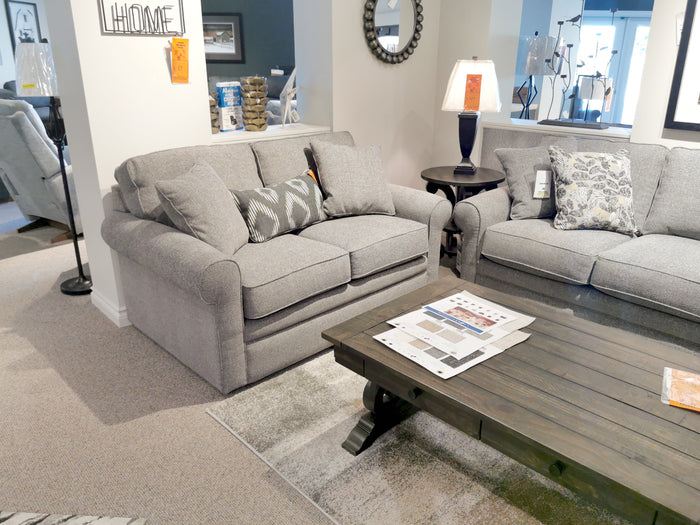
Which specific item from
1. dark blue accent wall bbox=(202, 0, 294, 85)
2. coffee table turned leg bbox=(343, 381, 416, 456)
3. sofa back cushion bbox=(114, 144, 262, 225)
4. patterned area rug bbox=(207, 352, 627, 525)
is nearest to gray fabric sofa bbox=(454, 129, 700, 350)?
patterned area rug bbox=(207, 352, 627, 525)

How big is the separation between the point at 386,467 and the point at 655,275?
151 cm

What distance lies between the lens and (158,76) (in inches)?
111

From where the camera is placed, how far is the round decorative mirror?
3734mm

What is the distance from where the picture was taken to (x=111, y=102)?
2.69 metres

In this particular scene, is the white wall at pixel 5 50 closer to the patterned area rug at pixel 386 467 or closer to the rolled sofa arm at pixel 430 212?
the rolled sofa arm at pixel 430 212

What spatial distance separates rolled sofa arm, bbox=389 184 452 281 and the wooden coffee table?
40.5 inches

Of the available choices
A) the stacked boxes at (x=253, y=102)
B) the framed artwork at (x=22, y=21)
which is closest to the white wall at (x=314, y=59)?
the stacked boxes at (x=253, y=102)

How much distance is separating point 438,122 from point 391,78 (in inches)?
24.1

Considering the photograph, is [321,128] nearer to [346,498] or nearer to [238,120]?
[238,120]

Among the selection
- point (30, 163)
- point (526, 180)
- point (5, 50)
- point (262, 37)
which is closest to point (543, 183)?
point (526, 180)

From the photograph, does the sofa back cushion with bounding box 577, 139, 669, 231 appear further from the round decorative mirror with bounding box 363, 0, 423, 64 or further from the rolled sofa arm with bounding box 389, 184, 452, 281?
the round decorative mirror with bounding box 363, 0, 423, 64

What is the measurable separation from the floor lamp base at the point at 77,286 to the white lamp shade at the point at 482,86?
8.27 feet

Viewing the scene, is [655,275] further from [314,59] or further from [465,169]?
[314,59]

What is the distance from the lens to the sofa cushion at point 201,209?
2.40m
